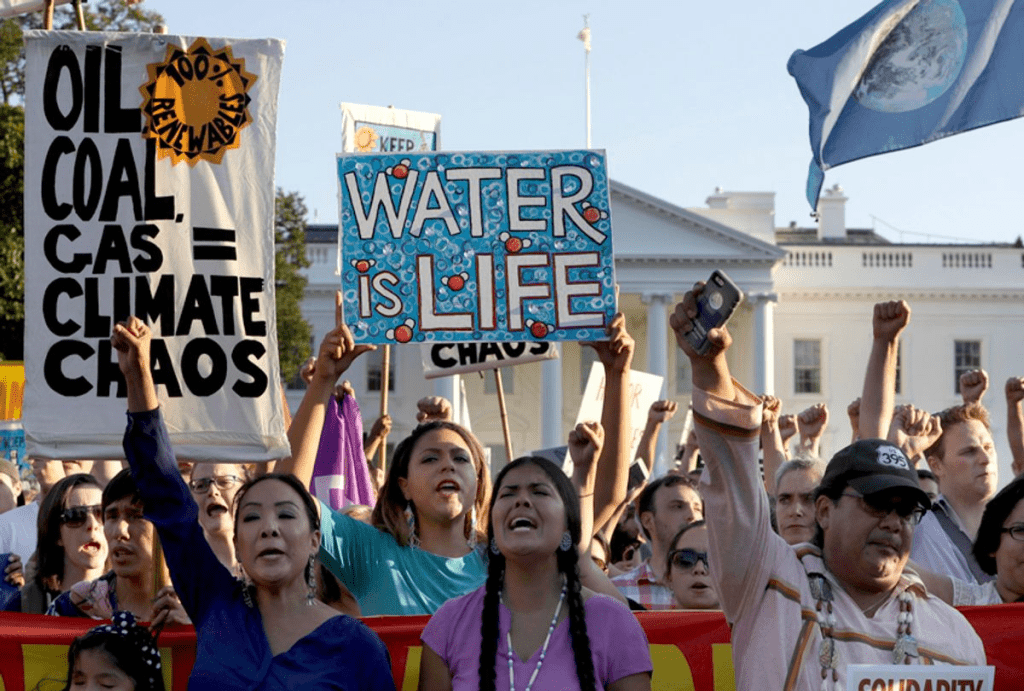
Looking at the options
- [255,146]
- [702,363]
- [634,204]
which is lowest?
[702,363]

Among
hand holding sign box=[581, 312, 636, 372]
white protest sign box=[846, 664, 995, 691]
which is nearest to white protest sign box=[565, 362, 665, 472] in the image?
hand holding sign box=[581, 312, 636, 372]

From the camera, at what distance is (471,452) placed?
4.88 metres

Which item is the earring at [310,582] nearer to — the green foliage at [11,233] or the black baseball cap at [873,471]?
the black baseball cap at [873,471]

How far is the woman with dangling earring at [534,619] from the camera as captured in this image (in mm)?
3770

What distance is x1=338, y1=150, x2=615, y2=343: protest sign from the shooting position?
5715mm

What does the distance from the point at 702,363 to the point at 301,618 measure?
1307 millimetres

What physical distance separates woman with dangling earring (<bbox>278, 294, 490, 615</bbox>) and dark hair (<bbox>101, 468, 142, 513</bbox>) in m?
0.48

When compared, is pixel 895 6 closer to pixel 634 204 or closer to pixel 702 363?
pixel 702 363

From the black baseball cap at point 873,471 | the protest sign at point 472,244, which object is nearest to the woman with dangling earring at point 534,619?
the black baseball cap at point 873,471

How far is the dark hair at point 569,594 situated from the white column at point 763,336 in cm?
4623

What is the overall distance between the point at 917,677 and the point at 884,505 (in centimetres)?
37

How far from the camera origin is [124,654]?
4074mm

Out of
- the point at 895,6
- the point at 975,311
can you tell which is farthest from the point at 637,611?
the point at 975,311

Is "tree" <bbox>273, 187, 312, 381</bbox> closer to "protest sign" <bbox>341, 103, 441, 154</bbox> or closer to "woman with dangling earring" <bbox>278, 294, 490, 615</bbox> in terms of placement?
"protest sign" <bbox>341, 103, 441, 154</bbox>
